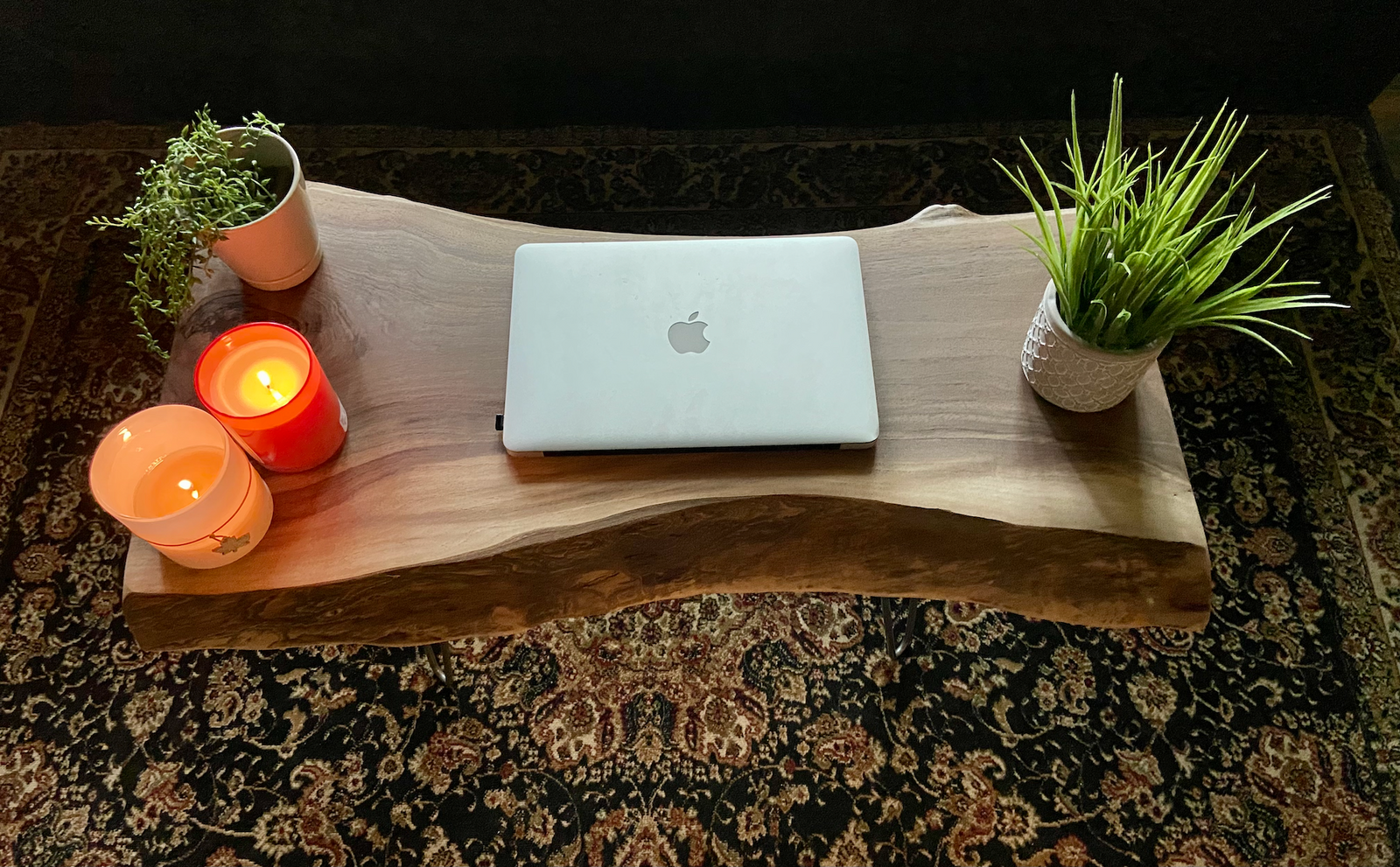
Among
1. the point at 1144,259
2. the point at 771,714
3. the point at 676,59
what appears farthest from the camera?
the point at 676,59

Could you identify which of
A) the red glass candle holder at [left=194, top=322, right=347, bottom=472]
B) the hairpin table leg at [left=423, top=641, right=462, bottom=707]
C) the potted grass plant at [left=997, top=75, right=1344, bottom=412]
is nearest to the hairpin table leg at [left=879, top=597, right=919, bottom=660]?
the potted grass plant at [left=997, top=75, right=1344, bottom=412]

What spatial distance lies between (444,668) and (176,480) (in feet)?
1.88

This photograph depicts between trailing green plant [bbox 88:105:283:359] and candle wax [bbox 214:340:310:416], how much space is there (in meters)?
0.06

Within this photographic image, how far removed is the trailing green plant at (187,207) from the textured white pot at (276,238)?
0.04 feet

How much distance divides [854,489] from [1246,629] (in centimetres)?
86

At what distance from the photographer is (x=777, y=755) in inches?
49.7

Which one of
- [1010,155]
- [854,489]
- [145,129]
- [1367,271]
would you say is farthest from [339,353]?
[1367,271]

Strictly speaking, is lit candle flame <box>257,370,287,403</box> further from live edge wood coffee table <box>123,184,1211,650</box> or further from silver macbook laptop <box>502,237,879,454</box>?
silver macbook laptop <box>502,237,879,454</box>

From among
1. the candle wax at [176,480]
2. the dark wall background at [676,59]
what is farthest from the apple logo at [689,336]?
the dark wall background at [676,59]

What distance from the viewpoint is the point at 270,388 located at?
2.79ft

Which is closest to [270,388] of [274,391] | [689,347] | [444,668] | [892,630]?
[274,391]

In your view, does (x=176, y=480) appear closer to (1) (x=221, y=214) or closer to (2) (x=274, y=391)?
(2) (x=274, y=391)

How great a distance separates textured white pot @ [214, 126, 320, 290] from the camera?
887 millimetres

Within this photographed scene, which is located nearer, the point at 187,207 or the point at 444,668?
the point at 187,207
